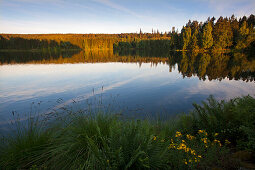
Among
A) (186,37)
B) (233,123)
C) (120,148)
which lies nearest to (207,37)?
(186,37)

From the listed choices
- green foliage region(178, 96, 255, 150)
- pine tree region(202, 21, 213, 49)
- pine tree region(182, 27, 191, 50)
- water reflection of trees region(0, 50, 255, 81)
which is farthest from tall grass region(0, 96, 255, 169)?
pine tree region(182, 27, 191, 50)

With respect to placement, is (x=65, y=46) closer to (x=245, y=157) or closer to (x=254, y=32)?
(x=254, y=32)

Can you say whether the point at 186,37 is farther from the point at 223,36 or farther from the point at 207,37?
the point at 223,36

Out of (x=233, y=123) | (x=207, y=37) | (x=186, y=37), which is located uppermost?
(x=186, y=37)

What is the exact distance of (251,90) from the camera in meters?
13.8

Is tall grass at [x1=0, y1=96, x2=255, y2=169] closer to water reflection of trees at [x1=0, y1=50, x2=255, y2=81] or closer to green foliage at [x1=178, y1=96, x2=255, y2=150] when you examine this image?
green foliage at [x1=178, y1=96, x2=255, y2=150]

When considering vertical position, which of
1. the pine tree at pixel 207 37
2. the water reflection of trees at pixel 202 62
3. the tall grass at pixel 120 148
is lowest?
the tall grass at pixel 120 148

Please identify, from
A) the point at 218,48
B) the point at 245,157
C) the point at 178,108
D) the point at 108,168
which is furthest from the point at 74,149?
the point at 218,48

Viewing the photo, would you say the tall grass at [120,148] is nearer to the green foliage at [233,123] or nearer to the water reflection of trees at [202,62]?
the green foliage at [233,123]

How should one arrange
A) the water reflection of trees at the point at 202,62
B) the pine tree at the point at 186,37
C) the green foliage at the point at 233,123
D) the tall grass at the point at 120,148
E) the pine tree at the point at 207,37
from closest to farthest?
1. the tall grass at the point at 120,148
2. the green foliage at the point at 233,123
3. the water reflection of trees at the point at 202,62
4. the pine tree at the point at 207,37
5. the pine tree at the point at 186,37

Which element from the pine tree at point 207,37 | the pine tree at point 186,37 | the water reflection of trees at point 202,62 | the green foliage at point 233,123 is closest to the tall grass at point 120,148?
the green foliage at point 233,123

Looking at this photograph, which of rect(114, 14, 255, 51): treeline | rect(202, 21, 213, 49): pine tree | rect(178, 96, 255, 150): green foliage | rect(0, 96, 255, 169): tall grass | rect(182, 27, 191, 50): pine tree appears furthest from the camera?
rect(182, 27, 191, 50): pine tree

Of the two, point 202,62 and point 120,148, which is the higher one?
point 202,62

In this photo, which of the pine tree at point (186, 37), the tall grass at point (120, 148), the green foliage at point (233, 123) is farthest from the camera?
the pine tree at point (186, 37)
